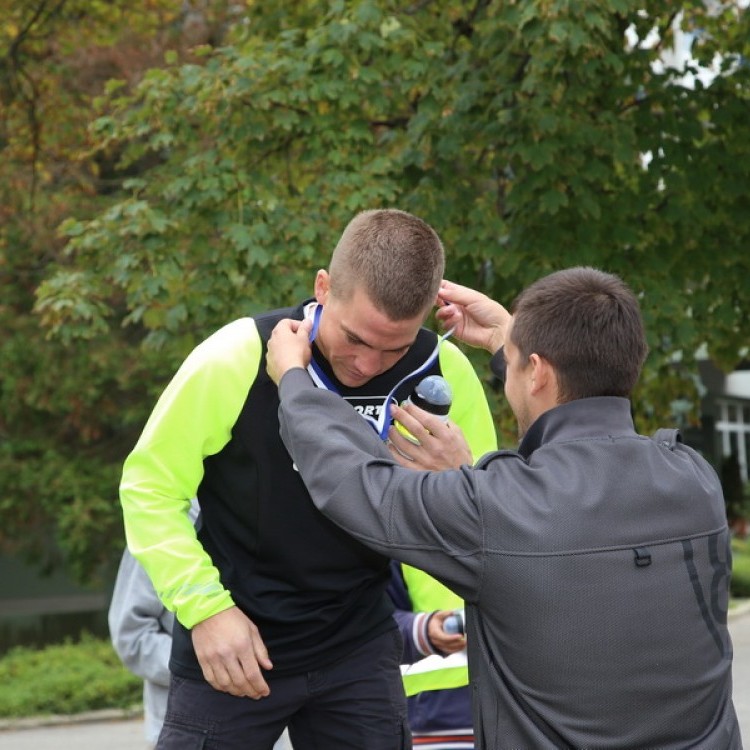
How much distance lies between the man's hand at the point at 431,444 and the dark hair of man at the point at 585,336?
36cm

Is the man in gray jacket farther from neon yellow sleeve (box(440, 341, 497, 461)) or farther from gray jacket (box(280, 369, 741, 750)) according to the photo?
neon yellow sleeve (box(440, 341, 497, 461))


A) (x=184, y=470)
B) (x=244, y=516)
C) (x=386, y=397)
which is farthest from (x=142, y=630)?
A: (x=386, y=397)

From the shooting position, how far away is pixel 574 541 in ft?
8.14

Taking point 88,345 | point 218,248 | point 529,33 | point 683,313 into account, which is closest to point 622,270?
point 683,313

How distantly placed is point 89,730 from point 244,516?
360 inches

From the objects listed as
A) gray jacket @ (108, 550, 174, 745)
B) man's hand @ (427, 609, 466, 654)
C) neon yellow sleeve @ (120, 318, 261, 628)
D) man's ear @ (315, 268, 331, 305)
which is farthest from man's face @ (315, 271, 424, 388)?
gray jacket @ (108, 550, 174, 745)

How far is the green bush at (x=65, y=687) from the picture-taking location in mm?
12156

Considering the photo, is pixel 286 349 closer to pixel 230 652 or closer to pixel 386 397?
pixel 386 397

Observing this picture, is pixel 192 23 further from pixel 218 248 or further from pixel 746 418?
pixel 746 418

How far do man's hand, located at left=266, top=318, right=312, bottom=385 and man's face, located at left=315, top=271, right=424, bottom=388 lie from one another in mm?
72

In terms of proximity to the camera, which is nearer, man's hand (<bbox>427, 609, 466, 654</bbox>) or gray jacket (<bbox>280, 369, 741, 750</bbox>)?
gray jacket (<bbox>280, 369, 741, 750</bbox>)

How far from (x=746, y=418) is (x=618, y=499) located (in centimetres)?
4173

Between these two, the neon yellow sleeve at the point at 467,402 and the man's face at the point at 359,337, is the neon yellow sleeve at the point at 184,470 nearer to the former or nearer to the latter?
the man's face at the point at 359,337

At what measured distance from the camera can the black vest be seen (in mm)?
3297
